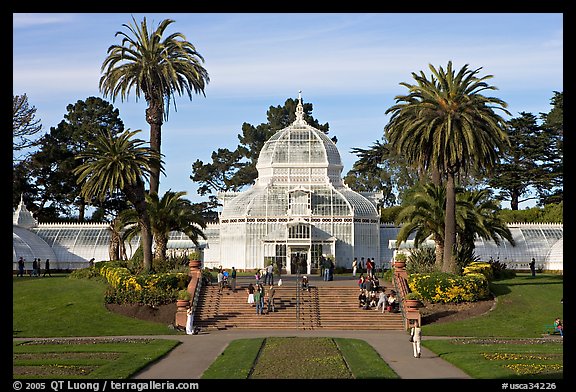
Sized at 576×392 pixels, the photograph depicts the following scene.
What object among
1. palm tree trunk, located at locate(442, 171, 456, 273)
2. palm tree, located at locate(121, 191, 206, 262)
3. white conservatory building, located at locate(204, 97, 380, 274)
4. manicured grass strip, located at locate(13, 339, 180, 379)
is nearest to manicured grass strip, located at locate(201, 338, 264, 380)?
manicured grass strip, located at locate(13, 339, 180, 379)

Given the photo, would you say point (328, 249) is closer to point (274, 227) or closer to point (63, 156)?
point (274, 227)

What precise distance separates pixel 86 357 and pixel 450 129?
2683cm

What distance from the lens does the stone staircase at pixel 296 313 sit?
1950 inches

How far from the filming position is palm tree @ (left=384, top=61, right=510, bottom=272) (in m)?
53.3

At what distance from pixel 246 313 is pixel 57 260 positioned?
38987 mm

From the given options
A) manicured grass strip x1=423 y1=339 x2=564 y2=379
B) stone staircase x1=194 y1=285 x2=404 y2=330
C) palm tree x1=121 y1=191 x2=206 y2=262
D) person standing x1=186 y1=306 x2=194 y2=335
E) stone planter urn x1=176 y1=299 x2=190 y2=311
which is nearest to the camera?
manicured grass strip x1=423 y1=339 x2=564 y2=379

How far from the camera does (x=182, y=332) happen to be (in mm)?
47344

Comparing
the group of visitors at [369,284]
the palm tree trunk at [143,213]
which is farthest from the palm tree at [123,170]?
the group of visitors at [369,284]

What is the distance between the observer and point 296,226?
7919 cm

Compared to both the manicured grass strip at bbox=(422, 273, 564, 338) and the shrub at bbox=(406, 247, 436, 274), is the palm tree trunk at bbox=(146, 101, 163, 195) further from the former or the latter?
the manicured grass strip at bbox=(422, 273, 564, 338)

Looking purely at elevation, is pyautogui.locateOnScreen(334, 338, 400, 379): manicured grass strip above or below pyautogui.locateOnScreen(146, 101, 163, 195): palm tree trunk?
below

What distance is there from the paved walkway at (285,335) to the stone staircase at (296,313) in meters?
1.37

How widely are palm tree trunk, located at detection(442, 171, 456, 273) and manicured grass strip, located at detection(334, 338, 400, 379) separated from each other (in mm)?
13588
